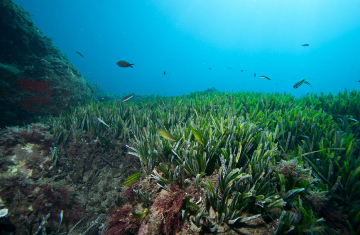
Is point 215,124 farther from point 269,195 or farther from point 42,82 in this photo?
point 42,82

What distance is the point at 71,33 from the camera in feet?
459

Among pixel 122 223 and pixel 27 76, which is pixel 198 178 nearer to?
pixel 122 223

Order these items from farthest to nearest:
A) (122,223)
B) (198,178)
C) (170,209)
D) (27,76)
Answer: (27,76) < (122,223) < (198,178) < (170,209)

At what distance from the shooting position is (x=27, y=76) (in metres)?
5.76

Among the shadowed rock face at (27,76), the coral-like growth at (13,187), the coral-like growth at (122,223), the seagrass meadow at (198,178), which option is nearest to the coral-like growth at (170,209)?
the seagrass meadow at (198,178)

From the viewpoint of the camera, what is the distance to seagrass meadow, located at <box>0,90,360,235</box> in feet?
4.75

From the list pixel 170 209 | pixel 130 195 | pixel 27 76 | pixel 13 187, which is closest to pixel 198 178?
pixel 170 209

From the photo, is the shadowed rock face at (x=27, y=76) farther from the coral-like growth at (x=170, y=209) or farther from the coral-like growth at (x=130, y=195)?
the coral-like growth at (x=170, y=209)

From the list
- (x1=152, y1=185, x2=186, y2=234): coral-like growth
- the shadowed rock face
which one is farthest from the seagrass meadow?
the shadowed rock face

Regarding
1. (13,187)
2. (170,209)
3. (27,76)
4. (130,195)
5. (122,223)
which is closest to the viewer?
(170,209)

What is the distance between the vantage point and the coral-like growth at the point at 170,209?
1493 mm

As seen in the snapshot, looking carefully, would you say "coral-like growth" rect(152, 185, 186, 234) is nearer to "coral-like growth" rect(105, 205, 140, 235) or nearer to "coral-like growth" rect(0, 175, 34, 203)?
"coral-like growth" rect(105, 205, 140, 235)

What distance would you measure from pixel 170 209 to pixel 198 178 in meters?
0.46

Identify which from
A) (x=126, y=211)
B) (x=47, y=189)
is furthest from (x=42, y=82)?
(x=126, y=211)
